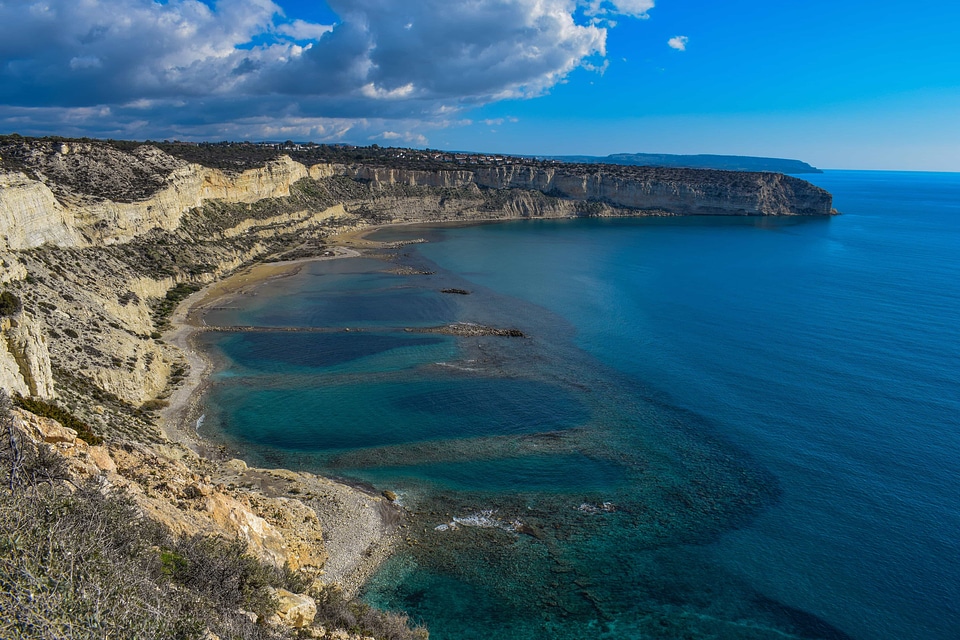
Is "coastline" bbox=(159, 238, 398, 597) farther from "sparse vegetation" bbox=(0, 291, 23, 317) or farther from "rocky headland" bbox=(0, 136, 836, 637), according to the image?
"sparse vegetation" bbox=(0, 291, 23, 317)

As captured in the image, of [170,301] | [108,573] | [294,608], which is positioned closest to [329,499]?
[294,608]

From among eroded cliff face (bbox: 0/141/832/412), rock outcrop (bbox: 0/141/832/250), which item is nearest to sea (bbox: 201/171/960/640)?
eroded cliff face (bbox: 0/141/832/412)

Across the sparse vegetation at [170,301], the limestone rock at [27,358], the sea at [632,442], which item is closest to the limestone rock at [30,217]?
the sparse vegetation at [170,301]

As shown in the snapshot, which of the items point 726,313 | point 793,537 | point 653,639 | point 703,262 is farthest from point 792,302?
point 653,639

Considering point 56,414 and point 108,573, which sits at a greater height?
point 108,573

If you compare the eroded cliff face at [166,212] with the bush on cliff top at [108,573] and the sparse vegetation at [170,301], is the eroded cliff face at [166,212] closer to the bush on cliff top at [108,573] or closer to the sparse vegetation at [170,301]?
the sparse vegetation at [170,301]

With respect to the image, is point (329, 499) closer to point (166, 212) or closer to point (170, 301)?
point (170, 301)
